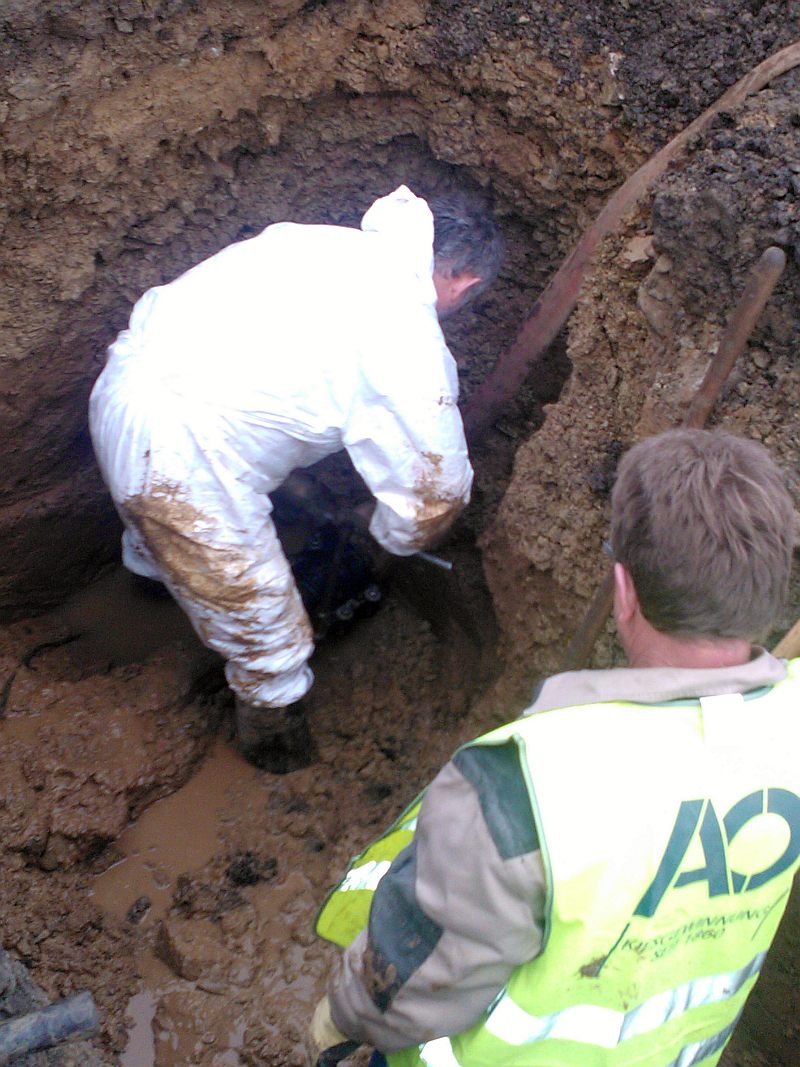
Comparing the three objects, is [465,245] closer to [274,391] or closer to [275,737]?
[274,391]

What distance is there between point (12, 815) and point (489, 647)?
161 centimetres

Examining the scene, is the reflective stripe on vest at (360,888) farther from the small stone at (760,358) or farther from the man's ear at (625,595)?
the small stone at (760,358)

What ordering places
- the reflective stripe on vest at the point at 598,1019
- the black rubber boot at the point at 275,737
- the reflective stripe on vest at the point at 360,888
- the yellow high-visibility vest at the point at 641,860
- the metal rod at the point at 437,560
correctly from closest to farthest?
the yellow high-visibility vest at the point at 641,860, the reflective stripe on vest at the point at 598,1019, the reflective stripe on vest at the point at 360,888, the black rubber boot at the point at 275,737, the metal rod at the point at 437,560

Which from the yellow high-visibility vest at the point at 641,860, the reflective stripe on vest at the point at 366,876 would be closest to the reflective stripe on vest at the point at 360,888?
the reflective stripe on vest at the point at 366,876

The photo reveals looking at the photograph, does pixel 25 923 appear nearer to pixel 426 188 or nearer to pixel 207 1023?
pixel 207 1023

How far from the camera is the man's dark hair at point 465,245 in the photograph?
2.44 m

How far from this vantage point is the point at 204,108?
8.94 feet

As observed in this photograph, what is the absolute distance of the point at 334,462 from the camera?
344 centimetres

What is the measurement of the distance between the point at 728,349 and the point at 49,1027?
6.31 ft

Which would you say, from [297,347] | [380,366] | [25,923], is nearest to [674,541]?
[380,366]

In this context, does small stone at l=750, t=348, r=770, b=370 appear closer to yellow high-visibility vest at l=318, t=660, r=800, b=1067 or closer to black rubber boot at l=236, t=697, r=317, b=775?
yellow high-visibility vest at l=318, t=660, r=800, b=1067

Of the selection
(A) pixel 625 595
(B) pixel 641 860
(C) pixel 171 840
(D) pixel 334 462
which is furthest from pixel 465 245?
(C) pixel 171 840

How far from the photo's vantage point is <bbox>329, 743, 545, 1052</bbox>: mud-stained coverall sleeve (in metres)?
1.04

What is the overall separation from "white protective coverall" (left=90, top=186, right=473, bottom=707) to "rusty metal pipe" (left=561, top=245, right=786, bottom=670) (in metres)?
0.57
